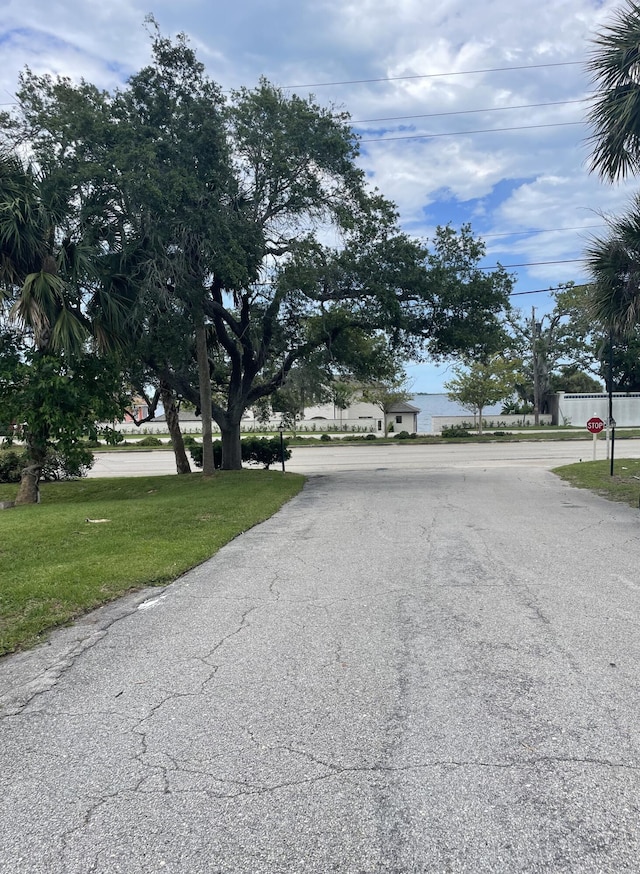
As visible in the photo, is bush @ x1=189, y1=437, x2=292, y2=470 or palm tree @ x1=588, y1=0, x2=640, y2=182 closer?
palm tree @ x1=588, y1=0, x2=640, y2=182

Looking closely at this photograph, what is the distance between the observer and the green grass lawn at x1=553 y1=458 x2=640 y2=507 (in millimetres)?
12759

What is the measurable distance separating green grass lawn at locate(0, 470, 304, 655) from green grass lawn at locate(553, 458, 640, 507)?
7.08 metres

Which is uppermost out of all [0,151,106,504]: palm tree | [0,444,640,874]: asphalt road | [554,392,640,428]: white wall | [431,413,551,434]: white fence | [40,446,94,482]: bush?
[0,151,106,504]: palm tree

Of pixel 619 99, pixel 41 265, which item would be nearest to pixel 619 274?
pixel 619 99

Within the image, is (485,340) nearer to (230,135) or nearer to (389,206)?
(389,206)

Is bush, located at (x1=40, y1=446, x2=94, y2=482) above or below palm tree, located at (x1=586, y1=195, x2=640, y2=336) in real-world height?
below

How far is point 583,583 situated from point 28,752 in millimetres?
4971

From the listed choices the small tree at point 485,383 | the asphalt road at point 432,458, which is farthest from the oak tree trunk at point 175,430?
the small tree at point 485,383

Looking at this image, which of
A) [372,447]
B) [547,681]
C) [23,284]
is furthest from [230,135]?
[372,447]

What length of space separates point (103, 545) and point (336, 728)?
5391 mm

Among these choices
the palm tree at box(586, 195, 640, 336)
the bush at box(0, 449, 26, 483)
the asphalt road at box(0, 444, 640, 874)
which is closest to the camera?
the asphalt road at box(0, 444, 640, 874)

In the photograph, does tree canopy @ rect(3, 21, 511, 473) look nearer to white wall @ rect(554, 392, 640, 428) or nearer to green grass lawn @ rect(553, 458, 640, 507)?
green grass lawn @ rect(553, 458, 640, 507)

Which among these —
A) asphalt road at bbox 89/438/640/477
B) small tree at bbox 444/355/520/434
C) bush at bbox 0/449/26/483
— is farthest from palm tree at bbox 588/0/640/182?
small tree at bbox 444/355/520/434

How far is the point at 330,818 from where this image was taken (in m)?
2.43
